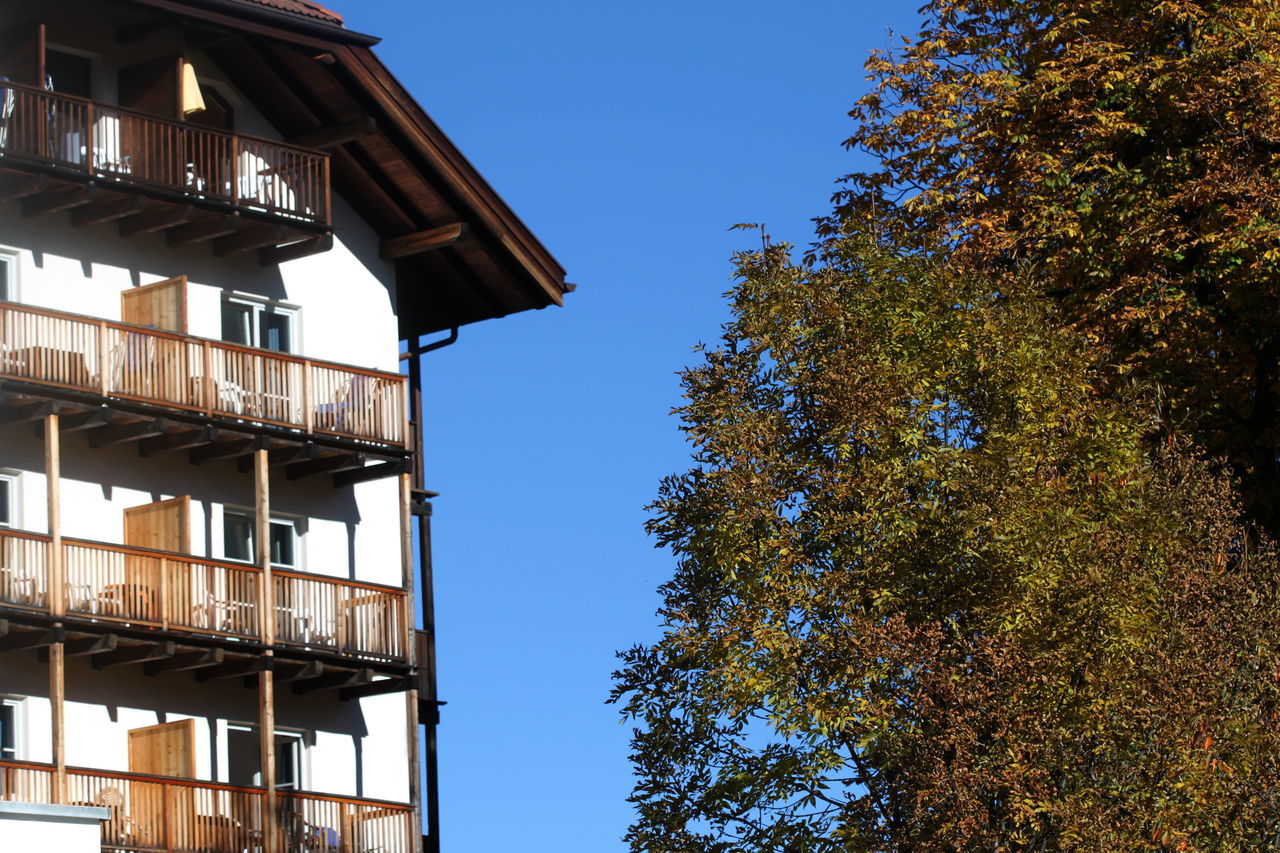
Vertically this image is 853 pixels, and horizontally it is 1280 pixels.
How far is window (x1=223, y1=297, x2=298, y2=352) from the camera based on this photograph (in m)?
36.7

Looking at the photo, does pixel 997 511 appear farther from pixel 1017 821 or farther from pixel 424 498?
pixel 424 498

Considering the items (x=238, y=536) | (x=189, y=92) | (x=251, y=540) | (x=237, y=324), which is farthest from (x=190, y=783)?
(x=189, y=92)

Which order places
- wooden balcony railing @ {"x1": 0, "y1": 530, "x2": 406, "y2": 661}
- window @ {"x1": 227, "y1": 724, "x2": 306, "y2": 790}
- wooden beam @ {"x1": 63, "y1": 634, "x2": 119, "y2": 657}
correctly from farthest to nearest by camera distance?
1. window @ {"x1": 227, "y1": 724, "x2": 306, "y2": 790}
2. wooden beam @ {"x1": 63, "y1": 634, "x2": 119, "y2": 657}
3. wooden balcony railing @ {"x1": 0, "y1": 530, "x2": 406, "y2": 661}

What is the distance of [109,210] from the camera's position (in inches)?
1345

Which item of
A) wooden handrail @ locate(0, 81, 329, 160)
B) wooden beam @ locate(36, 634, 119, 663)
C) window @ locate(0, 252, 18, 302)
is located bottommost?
wooden beam @ locate(36, 634, 119, 663)

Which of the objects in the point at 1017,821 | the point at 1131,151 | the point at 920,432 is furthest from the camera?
the point at 1131,151

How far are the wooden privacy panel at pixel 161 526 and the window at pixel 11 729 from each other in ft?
10.1

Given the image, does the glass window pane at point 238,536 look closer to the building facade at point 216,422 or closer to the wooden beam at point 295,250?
the building facade at point 216,422

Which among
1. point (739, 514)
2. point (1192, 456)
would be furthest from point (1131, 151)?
point (739, 514)

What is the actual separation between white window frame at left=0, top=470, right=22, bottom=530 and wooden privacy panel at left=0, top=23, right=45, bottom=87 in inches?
215

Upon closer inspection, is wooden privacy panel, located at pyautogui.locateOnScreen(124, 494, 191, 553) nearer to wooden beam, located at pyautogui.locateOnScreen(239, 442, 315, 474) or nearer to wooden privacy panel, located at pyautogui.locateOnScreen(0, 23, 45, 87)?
wooden beam, located at pyautogui.locateOnScreen(239, 442, 315, 474)

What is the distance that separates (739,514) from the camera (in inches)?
1166

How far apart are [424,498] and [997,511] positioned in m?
13.5

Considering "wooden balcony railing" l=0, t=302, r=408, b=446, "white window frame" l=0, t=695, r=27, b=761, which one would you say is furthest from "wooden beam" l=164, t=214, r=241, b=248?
"white window frame" l=0, t=695, r=27, b=761
